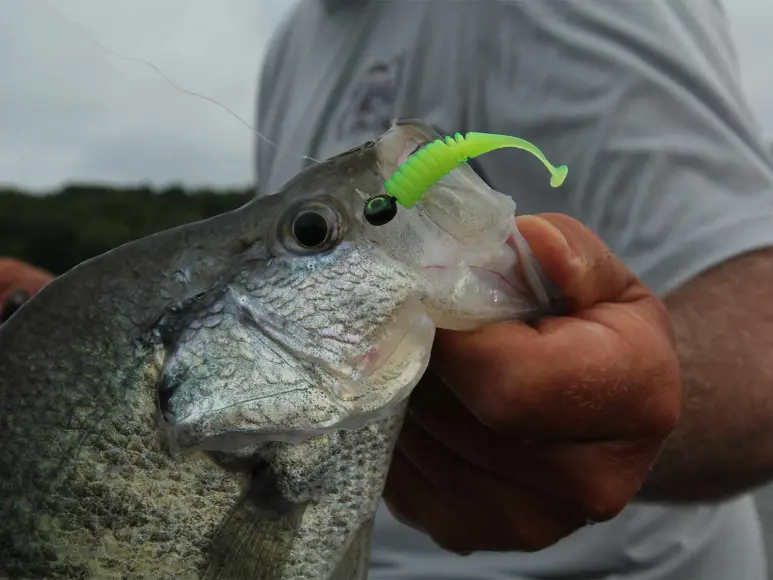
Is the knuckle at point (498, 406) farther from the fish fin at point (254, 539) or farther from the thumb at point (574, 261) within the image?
the fish fin at point (254, 539)

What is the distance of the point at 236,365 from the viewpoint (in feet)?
3.07

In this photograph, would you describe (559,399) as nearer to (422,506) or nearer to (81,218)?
→ (422,506)

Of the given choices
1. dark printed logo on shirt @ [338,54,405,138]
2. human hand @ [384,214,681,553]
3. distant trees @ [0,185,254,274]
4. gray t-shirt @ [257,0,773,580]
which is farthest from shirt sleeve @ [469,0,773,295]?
distant trees @ [0,185,254,274]

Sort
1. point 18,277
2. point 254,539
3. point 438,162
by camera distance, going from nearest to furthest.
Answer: point 438,162, point 254,539, point 18,277

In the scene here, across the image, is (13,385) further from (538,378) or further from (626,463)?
(626,463)

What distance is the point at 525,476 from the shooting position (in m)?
1.06

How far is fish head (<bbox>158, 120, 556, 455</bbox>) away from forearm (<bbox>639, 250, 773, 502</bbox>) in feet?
A: 1.76

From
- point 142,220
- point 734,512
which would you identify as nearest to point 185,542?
point 734,512

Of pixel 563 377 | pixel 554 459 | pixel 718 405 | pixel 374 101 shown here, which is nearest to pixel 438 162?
pixel 563 377

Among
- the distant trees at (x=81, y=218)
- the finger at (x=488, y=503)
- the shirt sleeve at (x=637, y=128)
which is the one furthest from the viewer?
the distant trees at (x=81, y=218)

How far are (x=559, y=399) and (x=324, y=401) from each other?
29cm

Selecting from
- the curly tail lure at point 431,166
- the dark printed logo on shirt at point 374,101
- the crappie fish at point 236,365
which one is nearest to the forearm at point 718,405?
the crappie fish at point 236,365

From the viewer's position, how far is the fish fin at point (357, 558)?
1046 mm

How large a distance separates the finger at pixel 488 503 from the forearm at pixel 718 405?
291 millimetres
